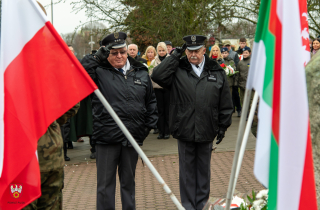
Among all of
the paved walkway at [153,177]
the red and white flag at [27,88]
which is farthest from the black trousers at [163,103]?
the red and white flag at [27,88]

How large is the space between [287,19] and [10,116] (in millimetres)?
1748

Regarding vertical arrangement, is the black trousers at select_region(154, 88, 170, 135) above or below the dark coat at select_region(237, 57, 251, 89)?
below

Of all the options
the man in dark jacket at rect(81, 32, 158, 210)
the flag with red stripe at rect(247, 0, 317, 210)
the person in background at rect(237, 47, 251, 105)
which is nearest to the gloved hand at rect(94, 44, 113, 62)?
the man in dark jacket at rect(81, 32, 158, 210)

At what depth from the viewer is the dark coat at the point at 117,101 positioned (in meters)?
4.30

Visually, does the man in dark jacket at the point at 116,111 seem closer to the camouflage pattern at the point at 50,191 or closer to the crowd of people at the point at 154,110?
the crowd of people at the point at 154,110

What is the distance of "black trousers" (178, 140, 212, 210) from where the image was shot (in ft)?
15.9

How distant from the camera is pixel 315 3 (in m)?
15.5

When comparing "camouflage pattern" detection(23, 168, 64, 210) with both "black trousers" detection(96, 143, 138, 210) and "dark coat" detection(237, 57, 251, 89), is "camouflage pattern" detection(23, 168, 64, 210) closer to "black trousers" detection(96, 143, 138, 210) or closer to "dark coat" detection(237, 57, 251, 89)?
"black trousers" detection(96, 143, 138, 210)

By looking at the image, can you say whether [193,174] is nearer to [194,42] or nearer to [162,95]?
[194,42]

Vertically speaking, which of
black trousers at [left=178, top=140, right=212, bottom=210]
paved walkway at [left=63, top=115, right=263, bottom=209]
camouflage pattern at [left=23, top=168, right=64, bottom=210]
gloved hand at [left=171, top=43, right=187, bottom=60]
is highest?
gloved hand at [left=171, top=43, right=187, bottom=60]

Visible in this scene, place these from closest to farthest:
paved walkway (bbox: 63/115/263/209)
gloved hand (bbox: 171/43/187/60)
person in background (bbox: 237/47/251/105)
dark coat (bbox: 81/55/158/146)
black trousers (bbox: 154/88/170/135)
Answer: dark coat (bbox: 81/55/158/146), gloved hand (bbox: 171/43/187/60), paved walkway (bbox: 63/115/263/209), black trousers (bbox: 154/88/170/135), person in background (bbox: 237/47/251/105)

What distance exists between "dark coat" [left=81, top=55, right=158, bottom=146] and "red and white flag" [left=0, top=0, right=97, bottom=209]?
5.10 ft

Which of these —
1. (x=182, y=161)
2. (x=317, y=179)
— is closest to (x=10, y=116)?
(x=317, y=179)

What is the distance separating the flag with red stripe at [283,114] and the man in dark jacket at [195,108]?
87.4 inches
